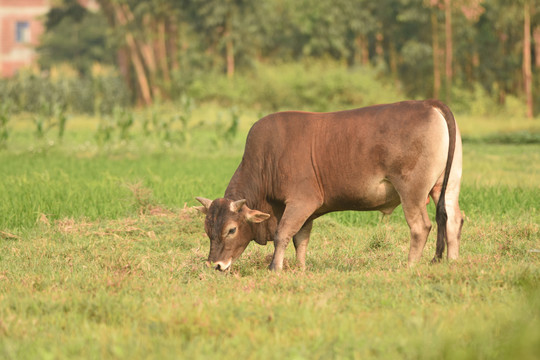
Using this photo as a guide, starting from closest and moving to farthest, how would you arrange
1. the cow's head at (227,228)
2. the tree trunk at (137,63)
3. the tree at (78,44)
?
the cow's head at (227,228) → the tree trunk at (137,63) → the tree at (78,44)

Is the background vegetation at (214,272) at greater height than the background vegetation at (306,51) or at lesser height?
lesser

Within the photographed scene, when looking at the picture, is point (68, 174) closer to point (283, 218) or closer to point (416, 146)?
point (283, 218)

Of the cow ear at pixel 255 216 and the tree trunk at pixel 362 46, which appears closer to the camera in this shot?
the cow ear at pixel 255 216

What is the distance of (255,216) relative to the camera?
6.41 meters

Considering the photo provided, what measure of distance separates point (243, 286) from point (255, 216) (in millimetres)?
949

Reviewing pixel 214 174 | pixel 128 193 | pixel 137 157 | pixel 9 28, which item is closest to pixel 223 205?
pixel 128 193

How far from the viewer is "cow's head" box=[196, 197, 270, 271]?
6.29 metres

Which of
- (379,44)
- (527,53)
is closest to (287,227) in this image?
(527,53)

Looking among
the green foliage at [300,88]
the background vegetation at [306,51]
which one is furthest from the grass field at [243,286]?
the background vegetation at [306,51]

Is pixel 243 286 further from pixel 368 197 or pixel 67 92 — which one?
pixel 67 92

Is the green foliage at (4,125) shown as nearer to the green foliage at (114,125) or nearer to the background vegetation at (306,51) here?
the green foliage at (114,125)

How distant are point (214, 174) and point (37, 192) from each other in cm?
332

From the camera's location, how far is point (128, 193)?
10.2 meters

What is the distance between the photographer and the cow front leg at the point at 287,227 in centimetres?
637
